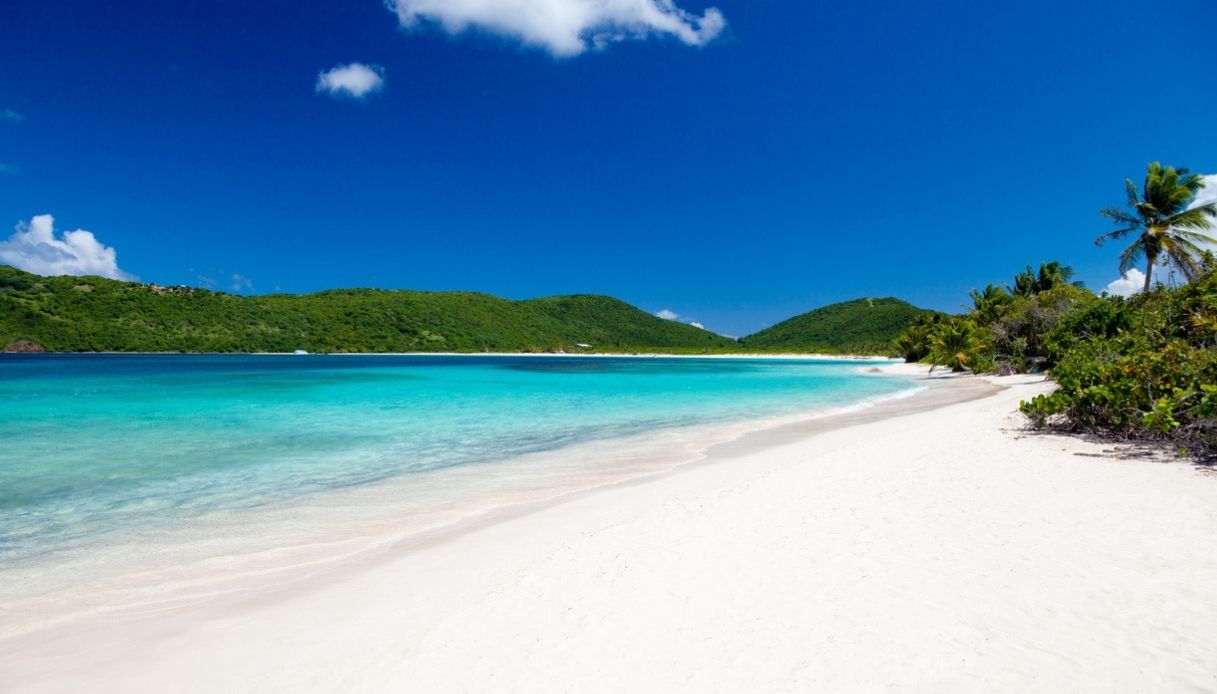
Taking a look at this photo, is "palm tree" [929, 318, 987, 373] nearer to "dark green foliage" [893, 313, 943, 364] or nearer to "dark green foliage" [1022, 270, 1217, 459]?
"dark green foliage" [893, 313, 943, 364]

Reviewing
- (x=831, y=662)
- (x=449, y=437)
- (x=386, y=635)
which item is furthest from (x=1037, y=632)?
(x=449, y=437)

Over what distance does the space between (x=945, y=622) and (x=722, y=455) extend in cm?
670

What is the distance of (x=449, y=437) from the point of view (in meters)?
12.6

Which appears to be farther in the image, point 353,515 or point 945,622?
point 353,515

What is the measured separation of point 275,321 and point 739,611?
115 m

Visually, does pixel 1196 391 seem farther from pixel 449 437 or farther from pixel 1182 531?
pixel 449 437

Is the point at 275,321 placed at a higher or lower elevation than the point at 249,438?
higher

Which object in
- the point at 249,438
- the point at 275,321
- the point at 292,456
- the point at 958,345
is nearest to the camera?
the point at 292,456

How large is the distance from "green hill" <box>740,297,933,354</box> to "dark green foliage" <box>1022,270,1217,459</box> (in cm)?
8369

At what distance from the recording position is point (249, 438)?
40.7 ft

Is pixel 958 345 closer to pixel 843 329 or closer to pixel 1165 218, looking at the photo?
pixel 1165 218

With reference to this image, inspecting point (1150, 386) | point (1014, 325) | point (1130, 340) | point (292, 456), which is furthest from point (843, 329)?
point (292, 456)

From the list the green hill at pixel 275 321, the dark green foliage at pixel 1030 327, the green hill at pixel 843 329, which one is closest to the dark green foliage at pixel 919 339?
the dark green foliage at pixel 1030 327

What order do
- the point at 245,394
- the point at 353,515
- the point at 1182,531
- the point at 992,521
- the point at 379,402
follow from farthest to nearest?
the point at 245,394, the point at 379,402, the point at 353,515, the point at 992,521, the point at 1182,531
